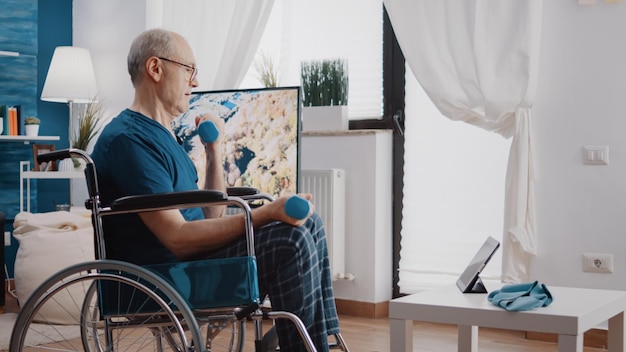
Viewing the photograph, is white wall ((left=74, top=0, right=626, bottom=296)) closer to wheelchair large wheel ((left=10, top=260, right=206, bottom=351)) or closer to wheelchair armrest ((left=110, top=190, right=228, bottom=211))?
wheelchair large wheel ((left=10, top=260, right=206, bottom=351))

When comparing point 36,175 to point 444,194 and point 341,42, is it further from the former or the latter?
point 444,194

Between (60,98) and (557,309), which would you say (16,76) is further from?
(557,309)

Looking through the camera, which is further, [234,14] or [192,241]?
[234,14]

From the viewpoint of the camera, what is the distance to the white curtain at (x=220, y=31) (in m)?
4.58

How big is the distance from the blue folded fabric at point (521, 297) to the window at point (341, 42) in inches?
85.9

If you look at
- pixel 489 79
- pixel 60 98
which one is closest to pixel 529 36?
pixel 489 79

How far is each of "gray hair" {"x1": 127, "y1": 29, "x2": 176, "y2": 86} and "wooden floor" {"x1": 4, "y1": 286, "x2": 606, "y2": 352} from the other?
1700 millimetres

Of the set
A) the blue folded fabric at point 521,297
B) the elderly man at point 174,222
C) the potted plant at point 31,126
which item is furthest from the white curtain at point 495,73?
the potted plant at point 31,126

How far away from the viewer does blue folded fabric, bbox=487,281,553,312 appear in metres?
2.19

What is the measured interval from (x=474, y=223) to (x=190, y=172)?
6.83 feet

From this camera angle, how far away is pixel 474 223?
410 cm

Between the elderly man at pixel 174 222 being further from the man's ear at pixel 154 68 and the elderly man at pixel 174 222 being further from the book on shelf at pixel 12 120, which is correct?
the book on shelf at pixel 12 120

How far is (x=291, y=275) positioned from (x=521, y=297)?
64 centimetres

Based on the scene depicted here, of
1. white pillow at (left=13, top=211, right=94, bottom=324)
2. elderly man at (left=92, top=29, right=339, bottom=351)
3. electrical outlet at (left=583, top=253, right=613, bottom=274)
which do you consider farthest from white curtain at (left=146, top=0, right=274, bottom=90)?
elderly man at (left=92, top=29, right=339, bottom=351)
